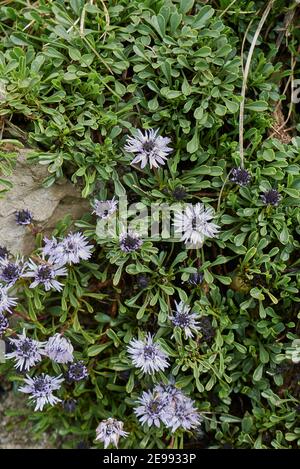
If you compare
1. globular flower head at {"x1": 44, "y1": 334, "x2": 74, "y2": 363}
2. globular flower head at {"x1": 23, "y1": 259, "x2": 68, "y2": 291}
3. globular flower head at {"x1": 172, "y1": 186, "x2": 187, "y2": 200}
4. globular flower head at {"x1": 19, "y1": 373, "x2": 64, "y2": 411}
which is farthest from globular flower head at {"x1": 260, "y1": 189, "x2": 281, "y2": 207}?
globular flower head at {"x1": 19, "y1": 373, "x2": 64, "y2": 411}

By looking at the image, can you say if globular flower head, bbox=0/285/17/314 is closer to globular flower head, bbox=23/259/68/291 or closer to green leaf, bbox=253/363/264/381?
globular flower head, bbox=23/259/68/291

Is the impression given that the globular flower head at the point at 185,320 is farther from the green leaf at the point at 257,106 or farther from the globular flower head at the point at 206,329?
the green leaf at the point at 257,106

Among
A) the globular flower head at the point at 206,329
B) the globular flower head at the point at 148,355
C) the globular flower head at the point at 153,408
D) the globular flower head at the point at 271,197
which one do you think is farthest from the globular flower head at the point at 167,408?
the globular flower head at the point at 271,197

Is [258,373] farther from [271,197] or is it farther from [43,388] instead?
[43,388]
